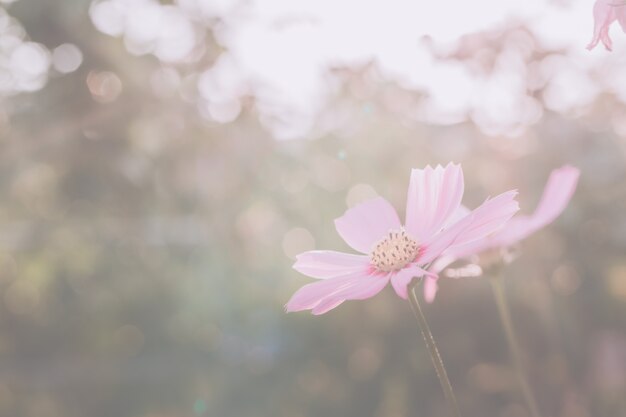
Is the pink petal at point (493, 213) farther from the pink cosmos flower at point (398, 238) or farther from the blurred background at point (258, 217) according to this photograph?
the blurred background at point (258, 217)

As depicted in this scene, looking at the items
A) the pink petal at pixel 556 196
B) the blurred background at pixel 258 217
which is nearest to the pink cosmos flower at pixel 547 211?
the pink petal at pixel 556 196

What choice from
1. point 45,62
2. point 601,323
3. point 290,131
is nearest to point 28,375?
point 45,62

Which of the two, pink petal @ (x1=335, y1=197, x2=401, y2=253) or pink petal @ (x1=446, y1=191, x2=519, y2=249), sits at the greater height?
pink petal @ (x1=335, y1=197, x2=401, y2=253)

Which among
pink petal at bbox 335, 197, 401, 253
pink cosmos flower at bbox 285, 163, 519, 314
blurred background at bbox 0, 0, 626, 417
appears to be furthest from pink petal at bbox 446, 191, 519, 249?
blurred background at bbox 0, 0, 626, 417

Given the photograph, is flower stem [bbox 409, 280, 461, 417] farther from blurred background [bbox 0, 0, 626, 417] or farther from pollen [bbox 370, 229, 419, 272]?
blurred background [bbox 0, 0, 626, 417]

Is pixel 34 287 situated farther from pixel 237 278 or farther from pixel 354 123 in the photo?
pixel 354 123

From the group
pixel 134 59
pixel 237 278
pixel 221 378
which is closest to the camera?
pixel 134 59

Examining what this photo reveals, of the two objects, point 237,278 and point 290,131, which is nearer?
point 290,131
